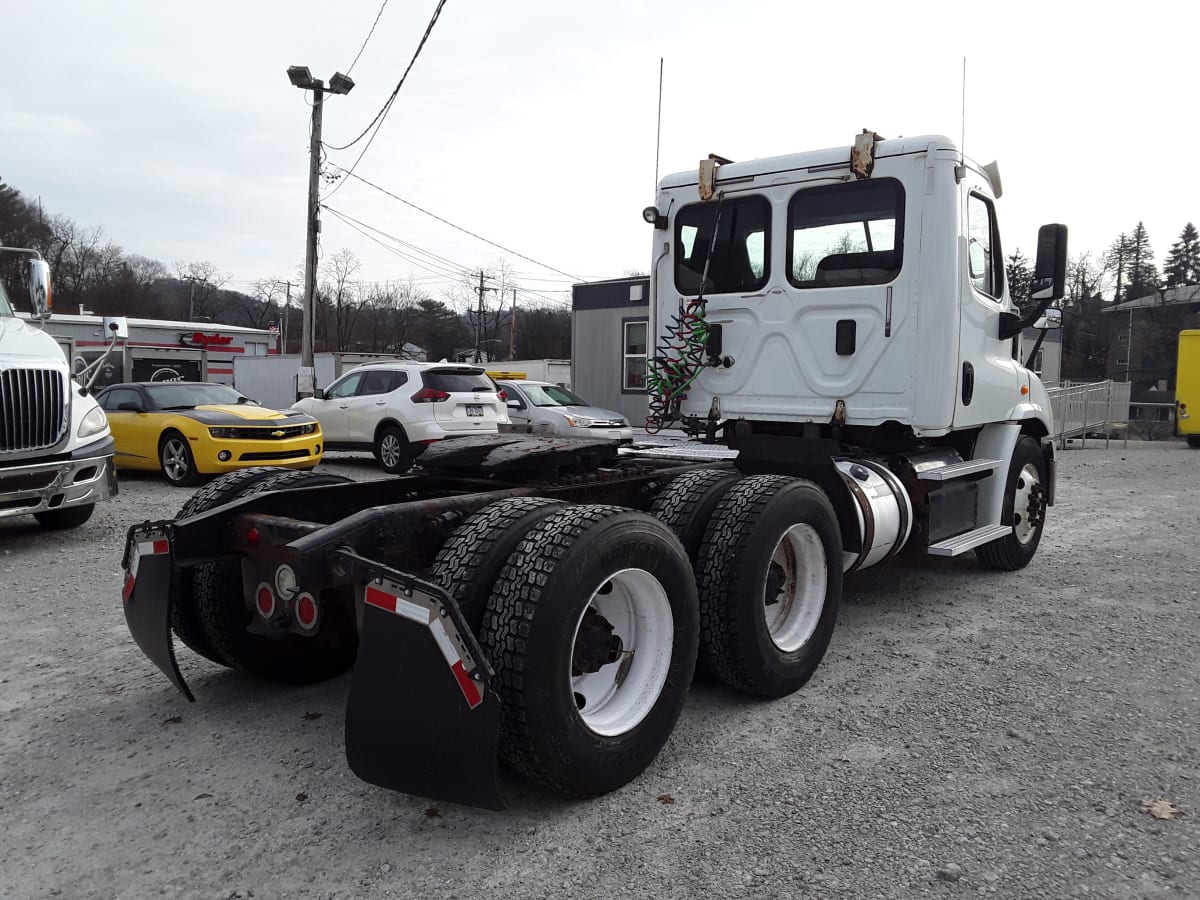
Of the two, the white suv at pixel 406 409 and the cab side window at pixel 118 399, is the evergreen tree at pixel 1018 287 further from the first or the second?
the cab side window at pixel 118 399

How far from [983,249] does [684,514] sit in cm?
322

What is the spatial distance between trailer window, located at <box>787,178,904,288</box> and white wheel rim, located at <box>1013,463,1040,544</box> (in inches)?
87.7

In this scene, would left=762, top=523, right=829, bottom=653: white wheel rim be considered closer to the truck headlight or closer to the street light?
the truck headlight

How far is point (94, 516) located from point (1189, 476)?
15838 millimetres

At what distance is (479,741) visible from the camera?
2594 mm

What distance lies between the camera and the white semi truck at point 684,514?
275cm

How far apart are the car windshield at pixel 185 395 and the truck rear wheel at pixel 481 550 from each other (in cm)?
1058

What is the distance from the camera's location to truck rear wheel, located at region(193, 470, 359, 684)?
3775 mm

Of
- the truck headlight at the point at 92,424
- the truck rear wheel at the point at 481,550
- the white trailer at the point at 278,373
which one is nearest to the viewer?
the truck rear wheel at the point at 481,550

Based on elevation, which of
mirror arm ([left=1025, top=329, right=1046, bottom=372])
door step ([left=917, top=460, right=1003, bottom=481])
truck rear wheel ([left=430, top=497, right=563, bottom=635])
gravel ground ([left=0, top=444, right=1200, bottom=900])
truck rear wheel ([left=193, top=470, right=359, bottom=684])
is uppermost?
mirror arm ([left=1025, top=329, right=1046, bottom=372])

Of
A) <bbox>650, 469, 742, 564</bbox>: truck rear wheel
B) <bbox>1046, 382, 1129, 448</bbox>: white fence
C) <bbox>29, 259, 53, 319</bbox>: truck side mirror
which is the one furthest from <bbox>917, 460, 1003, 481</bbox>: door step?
<bbox>1046, 382, 1129, 448</bbox>: white fence

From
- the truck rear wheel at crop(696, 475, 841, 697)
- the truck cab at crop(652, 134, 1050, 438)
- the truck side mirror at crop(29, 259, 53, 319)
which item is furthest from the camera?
the truck side mirror at crop(29, 259, 53, 319)

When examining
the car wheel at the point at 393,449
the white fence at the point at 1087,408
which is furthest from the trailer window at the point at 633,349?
the white fence at the point at 1087,408

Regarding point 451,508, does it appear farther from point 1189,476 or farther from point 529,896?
point 1189,476
